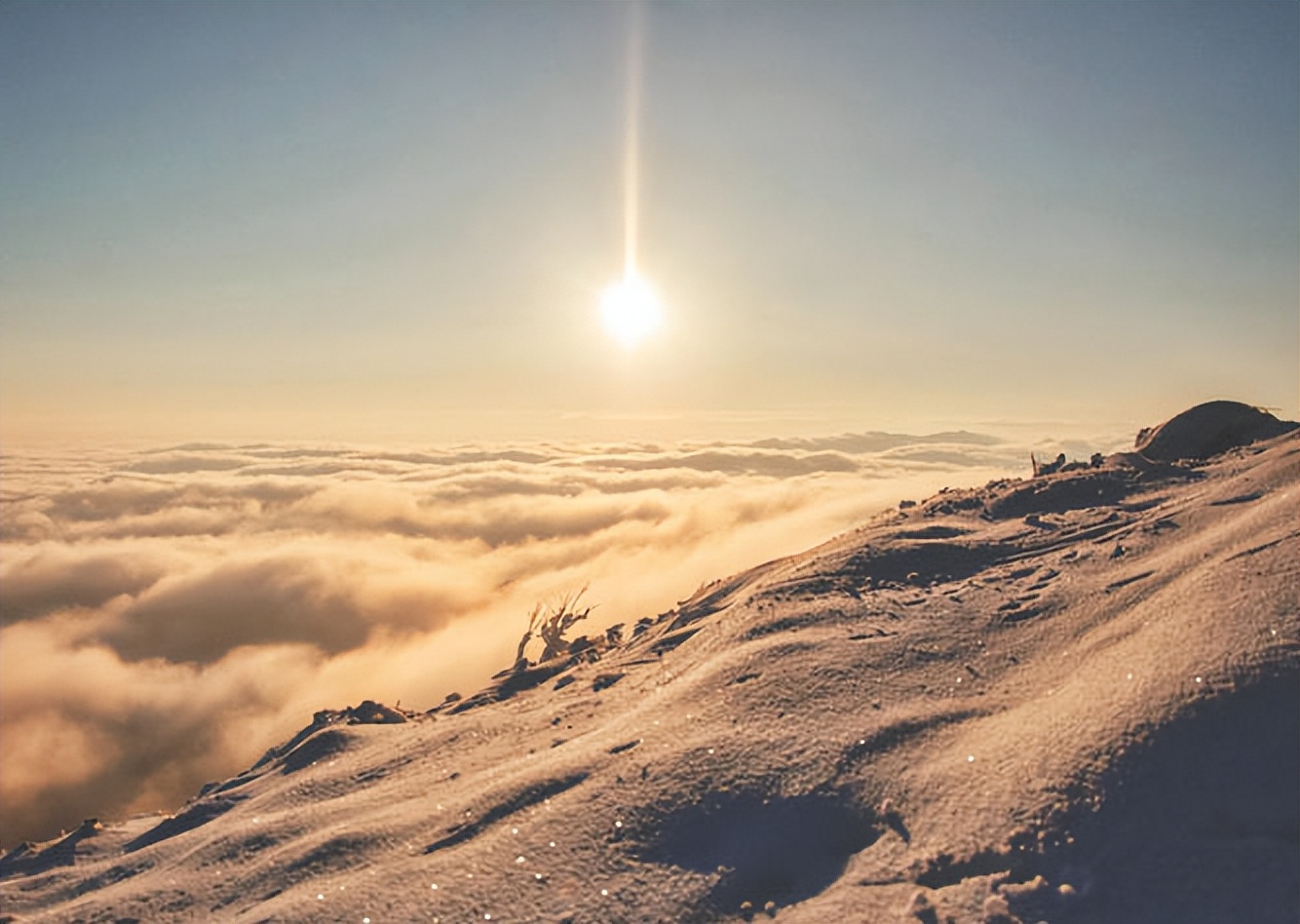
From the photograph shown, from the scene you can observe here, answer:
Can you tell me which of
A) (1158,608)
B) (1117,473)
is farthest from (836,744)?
(1117,473)

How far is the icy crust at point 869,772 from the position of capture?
10.2 feet

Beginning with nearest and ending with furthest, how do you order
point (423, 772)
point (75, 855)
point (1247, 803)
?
point (1247, 803), point (423, 772), point (75, 855)

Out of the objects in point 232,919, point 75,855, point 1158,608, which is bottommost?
point 75,855

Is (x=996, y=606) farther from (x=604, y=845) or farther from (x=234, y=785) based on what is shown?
(x=234, y=785)

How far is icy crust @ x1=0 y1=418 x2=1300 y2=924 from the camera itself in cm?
310

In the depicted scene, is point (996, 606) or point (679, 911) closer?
point (679, 911)

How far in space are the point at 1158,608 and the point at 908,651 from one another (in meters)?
1.40

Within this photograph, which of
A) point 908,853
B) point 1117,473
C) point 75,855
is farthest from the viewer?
point 1117,473

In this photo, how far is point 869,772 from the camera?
386 centimetres

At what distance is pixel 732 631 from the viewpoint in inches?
242

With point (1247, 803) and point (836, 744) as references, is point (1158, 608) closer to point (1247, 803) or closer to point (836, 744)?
point (1247, 803)

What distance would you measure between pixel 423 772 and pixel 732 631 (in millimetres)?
2490

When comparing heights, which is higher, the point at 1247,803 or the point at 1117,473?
the point at 1117,473

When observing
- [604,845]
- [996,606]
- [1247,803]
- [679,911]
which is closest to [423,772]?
[604,845]
